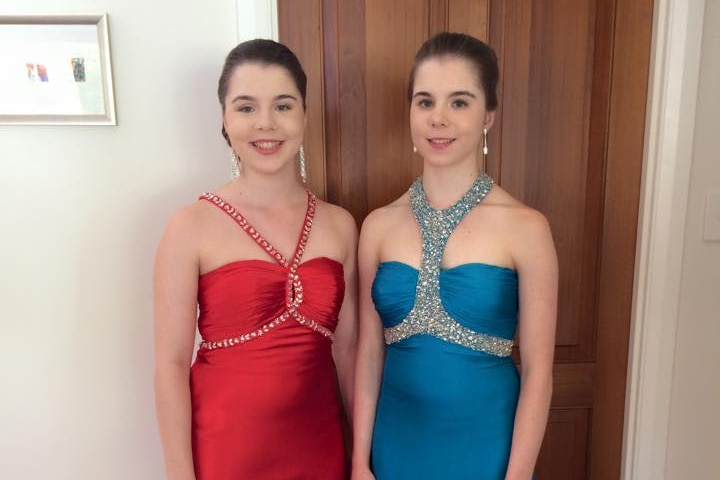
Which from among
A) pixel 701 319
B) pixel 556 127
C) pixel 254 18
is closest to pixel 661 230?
pixel 701 319

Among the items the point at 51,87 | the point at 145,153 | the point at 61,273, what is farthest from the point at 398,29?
the point at 61,273

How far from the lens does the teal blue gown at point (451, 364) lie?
1.11 meters

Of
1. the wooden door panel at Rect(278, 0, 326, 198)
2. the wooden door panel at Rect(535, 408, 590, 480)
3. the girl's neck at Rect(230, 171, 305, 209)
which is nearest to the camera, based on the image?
the girl's neck at Rect(230, 171, 305, 209)

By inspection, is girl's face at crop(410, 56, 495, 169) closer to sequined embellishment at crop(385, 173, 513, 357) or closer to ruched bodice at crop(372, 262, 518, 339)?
sequined embellishment at crop(385, 173, 513, 357)

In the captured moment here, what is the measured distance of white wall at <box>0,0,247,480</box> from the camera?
1.37 metres

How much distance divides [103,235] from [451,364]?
0.94m

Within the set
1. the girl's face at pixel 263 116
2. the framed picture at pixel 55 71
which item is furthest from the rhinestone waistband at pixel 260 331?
the framed picture at pixel 55 71

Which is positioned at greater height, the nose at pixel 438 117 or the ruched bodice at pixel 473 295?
the nose at pixel 438 117

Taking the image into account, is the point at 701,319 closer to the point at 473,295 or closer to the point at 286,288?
the point at 473,295

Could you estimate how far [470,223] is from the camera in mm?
1152

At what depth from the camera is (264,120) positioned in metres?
1.13

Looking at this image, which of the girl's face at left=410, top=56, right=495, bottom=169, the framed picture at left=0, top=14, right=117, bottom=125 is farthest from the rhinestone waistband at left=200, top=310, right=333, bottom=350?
the framed picture at left=0, top=14, right=117, bottom=125

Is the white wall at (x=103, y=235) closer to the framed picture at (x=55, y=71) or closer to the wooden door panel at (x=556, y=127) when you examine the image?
the framed picture at (x=55, y=71)

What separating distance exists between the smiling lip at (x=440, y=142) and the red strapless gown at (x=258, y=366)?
13.5 inches
